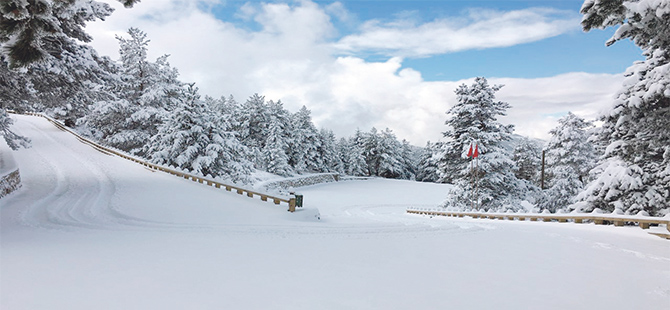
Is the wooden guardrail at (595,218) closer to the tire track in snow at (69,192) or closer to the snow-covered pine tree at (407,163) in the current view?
the tire track in snow at (69,192)

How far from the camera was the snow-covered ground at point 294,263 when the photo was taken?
161 inches

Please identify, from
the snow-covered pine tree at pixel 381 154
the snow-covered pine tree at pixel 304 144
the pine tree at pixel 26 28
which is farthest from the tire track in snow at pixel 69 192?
the snow-covered pine tree at pixel 381 154

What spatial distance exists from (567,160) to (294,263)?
1155 inches

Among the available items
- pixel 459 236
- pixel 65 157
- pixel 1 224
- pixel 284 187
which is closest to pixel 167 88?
pixel 65 157

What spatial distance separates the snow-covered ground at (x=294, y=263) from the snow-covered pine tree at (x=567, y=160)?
18.5 m

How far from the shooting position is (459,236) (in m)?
8.34

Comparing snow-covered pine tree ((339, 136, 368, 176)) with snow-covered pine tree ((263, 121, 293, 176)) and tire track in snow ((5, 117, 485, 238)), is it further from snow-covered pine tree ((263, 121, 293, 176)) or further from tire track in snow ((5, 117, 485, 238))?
tire track in snow ((5, 117, 485, 238))

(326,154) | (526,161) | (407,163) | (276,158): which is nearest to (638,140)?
(276,158)

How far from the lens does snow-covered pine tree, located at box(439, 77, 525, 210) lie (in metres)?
22.5

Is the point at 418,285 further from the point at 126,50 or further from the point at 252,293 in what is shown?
the point at 126,50

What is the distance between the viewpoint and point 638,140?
10953 mm

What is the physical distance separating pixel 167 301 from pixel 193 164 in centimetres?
1850

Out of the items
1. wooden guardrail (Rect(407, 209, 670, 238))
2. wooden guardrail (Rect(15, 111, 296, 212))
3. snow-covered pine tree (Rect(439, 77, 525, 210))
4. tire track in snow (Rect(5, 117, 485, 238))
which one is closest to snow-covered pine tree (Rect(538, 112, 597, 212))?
snow-covered pine tree (Rect(439, 77, 525, 210))

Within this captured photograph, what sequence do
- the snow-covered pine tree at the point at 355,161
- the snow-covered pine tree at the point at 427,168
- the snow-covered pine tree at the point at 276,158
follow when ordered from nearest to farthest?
the snow-covered pine tree at the point at 276,158 → the snow-covered pine tree at the point at 355,161 → the snow-covered pine tree at the point at 427,168
